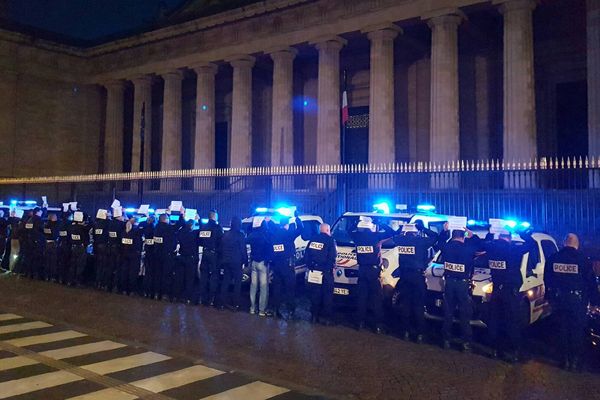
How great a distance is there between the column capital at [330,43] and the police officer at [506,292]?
17397 millimetres

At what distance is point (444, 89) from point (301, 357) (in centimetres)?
1579

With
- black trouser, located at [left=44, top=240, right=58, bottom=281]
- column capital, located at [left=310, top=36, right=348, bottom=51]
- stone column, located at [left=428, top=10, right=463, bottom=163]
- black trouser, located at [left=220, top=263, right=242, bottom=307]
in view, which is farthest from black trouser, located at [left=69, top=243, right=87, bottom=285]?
column capital, located at [left=310, top=36, right=348, bottom=51]

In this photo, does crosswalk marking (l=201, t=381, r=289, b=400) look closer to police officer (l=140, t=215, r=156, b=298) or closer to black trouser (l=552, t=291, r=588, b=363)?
black trouser (l=552, t=291, r=588, b=363)

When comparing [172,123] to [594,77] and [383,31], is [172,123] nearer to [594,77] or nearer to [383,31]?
[383,31]

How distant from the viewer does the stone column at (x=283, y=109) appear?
959 inches

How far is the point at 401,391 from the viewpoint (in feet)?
18.1

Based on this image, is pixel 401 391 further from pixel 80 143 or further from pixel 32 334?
pixel 80 143

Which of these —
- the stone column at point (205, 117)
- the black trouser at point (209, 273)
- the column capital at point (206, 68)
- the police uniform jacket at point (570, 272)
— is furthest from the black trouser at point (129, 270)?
the column capital at point (206, 68)

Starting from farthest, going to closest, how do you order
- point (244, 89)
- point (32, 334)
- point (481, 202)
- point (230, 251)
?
1. point (244, 89)
2. point (481, 202)
3. point (230, 251)
4. point (32, 334)

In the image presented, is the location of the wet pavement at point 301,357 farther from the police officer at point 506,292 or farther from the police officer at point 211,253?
the police officer at point 211,253

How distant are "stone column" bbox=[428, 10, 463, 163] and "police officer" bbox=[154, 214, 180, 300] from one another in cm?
Answer: 1248

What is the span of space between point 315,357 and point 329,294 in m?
1.91

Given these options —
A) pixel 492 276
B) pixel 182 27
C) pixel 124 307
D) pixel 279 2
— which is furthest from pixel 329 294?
pixel 182 27

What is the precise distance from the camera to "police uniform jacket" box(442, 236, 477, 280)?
726 cm
